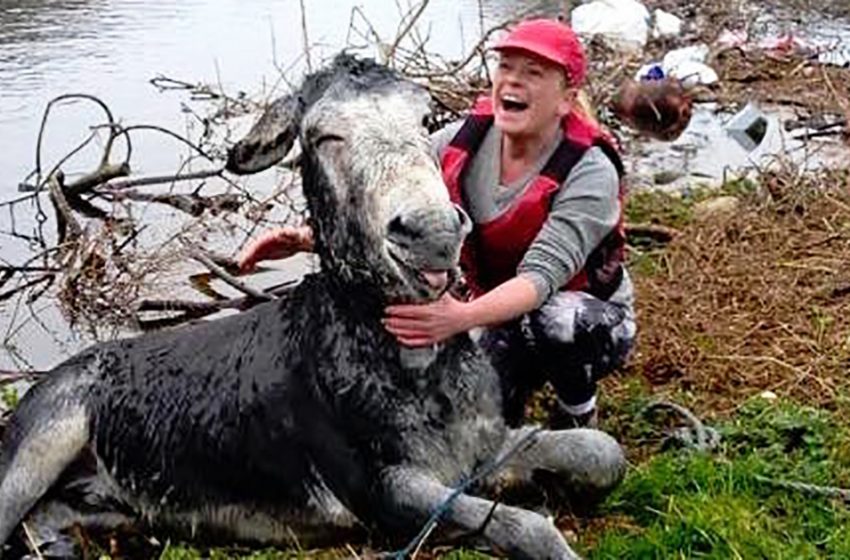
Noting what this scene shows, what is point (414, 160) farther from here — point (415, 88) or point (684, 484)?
point (684, 484)

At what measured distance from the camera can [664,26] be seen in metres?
16.2

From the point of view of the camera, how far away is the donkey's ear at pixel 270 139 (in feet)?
14.5

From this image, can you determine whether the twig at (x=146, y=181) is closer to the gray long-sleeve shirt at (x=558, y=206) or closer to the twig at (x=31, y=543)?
the gray long-sleeve shirt at (x=558, y=206)

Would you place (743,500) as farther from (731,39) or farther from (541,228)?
(731,39)

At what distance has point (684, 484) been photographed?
15.8ft

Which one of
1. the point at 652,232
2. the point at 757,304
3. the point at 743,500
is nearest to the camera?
the point at 743,500

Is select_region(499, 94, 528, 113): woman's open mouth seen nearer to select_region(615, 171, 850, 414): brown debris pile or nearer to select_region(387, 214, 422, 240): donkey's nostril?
select_region(387, 214, 422, 240): donkey's nostril

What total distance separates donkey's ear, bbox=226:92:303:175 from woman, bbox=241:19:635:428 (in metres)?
0.42

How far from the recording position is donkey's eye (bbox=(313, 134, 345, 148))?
416 centimetres

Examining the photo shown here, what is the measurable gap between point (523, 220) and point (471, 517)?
116 centimetres

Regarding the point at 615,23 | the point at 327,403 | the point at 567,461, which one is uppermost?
the point at 327,403

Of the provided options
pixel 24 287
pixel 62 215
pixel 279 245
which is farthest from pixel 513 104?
pixel 62 215

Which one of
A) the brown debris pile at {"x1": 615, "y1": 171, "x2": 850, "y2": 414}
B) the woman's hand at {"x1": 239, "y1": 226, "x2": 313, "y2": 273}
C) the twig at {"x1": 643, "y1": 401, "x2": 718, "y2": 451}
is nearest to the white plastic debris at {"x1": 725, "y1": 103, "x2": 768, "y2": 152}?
the brown debris pile at {"x1": 615, "y1": 171, "x2": 850, "y2": 414}

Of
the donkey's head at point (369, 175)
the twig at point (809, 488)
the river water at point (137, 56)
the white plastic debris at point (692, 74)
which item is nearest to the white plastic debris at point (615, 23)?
the white plastic debris at point (692, 74)
